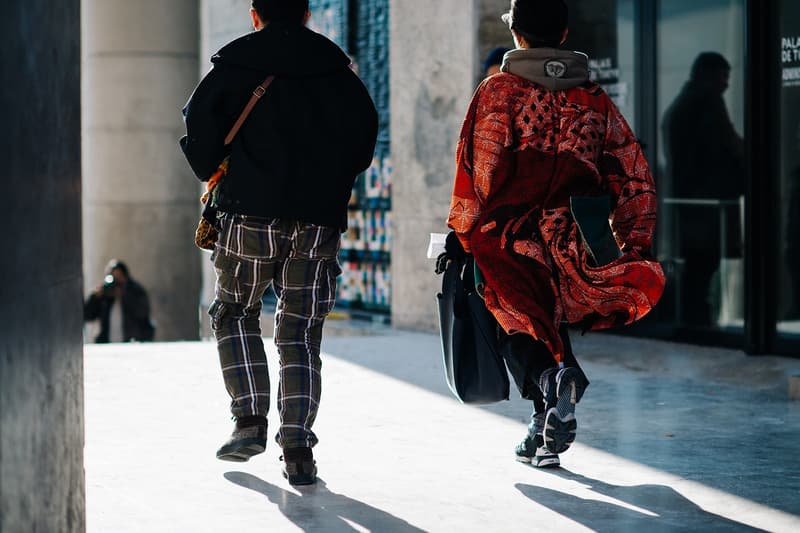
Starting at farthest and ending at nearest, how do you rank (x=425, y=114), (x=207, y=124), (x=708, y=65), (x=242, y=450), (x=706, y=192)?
(x=425, y=114), (x=706, y=192), (x=708, y=65), (x=242, y=450), (x=207, y=124)

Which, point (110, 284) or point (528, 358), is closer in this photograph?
point (528, 358)

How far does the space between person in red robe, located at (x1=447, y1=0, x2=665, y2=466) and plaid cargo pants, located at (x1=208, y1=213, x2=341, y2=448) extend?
0.53m

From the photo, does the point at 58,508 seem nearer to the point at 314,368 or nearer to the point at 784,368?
the point at 314,368

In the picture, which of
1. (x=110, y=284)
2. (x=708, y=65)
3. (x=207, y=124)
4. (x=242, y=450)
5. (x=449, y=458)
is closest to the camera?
(x=207, y=124)

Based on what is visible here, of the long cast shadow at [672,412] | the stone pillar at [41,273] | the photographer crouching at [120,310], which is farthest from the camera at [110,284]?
the stone pillar at [41,273]

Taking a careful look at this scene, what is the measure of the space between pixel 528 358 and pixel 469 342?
8.9 inches

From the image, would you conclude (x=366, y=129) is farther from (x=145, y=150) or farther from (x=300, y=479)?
(x=145, y=150)

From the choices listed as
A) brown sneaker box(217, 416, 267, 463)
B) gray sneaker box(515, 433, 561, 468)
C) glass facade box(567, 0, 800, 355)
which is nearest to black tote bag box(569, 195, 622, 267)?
gray sneaker box(515, 433, 561, 468)

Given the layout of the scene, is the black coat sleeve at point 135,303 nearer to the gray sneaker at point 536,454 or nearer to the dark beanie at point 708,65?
the dark beanie at point 708,65

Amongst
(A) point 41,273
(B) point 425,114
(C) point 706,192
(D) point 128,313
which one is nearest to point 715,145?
(C) point 706,192

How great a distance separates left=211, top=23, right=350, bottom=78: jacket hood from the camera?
4.95 m

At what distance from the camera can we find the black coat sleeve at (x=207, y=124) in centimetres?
492

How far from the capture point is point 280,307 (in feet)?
16.9

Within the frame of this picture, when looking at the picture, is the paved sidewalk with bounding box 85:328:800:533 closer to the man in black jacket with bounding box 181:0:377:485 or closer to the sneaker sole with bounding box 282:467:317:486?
the sneaker sole with bounding box 282:467:317:486
